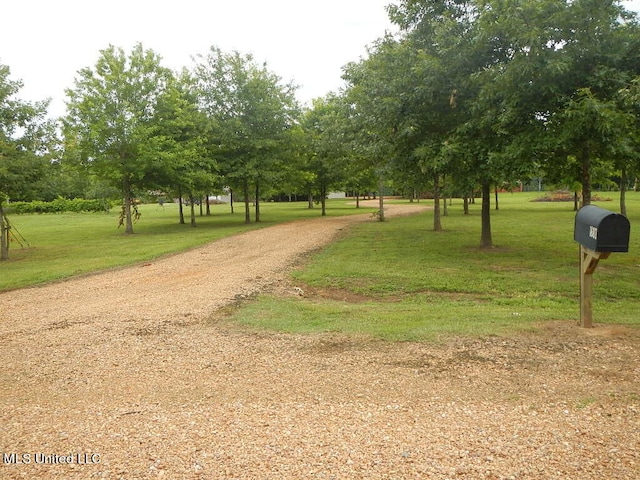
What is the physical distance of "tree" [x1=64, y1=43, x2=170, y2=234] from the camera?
21.2 m

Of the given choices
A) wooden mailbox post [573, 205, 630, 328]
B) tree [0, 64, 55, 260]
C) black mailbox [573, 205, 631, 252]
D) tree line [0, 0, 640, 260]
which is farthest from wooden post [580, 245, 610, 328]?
tree [0, 64, 55, 260]

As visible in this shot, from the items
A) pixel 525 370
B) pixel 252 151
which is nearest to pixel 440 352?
pixel 525 370

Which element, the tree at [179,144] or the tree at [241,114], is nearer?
the tree at [179,144]

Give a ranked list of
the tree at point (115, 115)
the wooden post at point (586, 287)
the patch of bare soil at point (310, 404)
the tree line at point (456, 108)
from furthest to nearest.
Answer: the tree at point (115, 115) → the tree line at point (456, 108) → the wooden post at point (586, 287) → the patch of bare soil at point (310, 404)

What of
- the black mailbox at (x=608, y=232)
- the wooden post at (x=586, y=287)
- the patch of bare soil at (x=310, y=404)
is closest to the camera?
the patch of bare soil at (x=310, y=404)

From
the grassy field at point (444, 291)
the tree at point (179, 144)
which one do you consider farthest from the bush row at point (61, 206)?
the grassy field at point (444, 291)

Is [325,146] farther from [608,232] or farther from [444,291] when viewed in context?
[608,232]

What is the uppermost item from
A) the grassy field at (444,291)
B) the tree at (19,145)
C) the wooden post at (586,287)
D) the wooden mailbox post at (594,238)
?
the tree at (19,145)

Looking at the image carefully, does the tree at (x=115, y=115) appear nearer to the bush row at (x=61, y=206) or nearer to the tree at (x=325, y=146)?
the tree at (x=325, y=146)

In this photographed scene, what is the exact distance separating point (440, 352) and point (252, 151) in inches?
892

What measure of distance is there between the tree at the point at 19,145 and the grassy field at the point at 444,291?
365 inches

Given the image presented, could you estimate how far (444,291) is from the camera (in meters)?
9.14

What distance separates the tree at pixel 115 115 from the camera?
2125 centimetres

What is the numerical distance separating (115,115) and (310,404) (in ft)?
68.9
